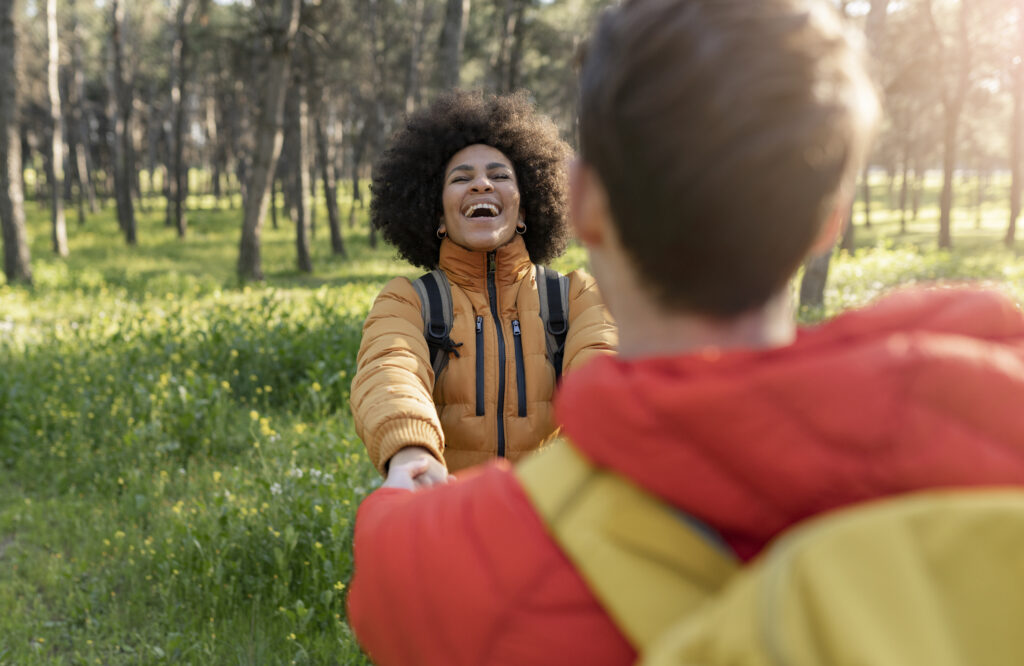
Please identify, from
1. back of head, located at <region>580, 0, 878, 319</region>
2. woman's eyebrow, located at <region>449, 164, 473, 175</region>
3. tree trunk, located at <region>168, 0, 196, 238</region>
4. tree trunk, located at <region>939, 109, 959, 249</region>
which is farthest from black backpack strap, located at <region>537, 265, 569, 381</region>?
tree trunk, located at <region>168, 0, 196, 238</region>

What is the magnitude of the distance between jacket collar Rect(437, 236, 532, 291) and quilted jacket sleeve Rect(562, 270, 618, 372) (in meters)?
0.20

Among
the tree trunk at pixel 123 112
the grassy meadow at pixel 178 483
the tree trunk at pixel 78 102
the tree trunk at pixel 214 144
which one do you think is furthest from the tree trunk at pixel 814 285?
the tree trunk at pixel 214 144

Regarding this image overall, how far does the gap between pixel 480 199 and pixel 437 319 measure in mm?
547

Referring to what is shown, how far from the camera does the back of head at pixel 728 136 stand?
2.82ft

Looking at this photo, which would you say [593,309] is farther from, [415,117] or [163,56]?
[163,56]

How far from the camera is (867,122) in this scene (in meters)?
0.92

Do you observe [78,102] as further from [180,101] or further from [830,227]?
[830,227]

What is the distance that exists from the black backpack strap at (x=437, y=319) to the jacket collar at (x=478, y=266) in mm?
101

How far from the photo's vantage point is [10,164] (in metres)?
15.2

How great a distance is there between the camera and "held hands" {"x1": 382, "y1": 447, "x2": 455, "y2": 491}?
1.56 meters

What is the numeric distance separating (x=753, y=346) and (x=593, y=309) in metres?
1.56

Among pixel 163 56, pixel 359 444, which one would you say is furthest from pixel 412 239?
pixel 163 56

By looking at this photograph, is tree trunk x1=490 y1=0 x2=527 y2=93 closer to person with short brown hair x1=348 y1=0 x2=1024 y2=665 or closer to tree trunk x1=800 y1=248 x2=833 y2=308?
tree trunk x1=800 y1=248 x2=833 y2=308

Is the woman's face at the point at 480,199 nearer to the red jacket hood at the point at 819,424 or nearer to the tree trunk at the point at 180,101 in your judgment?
the red jacket hood at the point at 819,424
